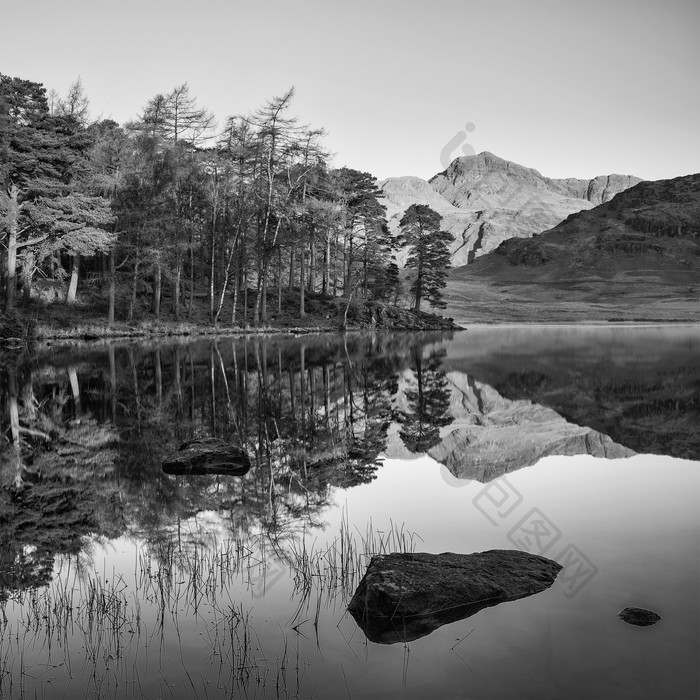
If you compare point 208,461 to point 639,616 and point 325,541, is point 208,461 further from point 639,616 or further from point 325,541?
point 639,616

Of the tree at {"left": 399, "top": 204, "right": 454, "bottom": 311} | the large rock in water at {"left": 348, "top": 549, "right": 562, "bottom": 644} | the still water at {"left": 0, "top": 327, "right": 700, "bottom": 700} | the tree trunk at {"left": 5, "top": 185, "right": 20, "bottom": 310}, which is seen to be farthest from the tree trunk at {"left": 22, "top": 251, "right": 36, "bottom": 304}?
the large rock in water at {"left": 348, "top": 549, "right": 562, "bottom": 644}

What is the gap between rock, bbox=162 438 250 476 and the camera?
37.8 ft

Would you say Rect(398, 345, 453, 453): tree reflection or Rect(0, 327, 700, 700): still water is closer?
Rect(0, 327, 700, 700): still water

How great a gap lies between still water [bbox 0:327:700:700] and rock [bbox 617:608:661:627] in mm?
98

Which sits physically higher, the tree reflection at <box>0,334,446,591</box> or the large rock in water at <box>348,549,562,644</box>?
the large rock in water at <box>348,549,562,644</box>

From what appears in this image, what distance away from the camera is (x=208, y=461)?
11688 millimetres

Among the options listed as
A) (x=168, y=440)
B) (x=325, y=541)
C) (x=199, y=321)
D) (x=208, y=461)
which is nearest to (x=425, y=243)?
(x=199, y=321)

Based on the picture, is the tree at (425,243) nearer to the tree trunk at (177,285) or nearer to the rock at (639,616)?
the tree trunk at (177,285)

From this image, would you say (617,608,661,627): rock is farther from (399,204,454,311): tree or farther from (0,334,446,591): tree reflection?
(399,204,454,311): tree

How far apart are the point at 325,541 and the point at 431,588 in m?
2.02

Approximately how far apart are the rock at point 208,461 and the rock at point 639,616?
6.94 m

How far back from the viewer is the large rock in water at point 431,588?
239 inches

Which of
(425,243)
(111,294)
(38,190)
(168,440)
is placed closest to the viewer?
(168,440)

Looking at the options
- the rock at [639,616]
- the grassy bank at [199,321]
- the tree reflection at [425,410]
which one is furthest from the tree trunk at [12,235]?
the rock at [639,616]
